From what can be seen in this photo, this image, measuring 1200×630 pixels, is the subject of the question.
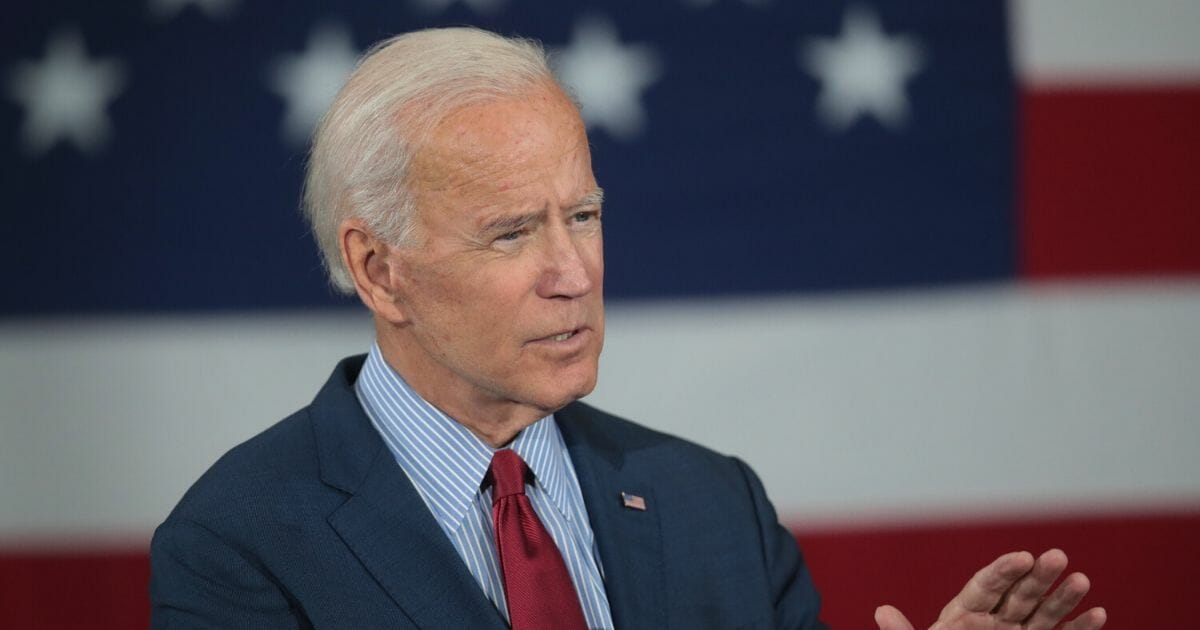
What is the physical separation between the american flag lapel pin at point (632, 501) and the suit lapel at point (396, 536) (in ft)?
0.76

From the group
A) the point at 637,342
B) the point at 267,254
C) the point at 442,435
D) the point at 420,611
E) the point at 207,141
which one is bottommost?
the point at 420,611

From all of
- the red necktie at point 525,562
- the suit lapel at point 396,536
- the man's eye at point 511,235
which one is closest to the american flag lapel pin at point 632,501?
the red necktie at point 525,562

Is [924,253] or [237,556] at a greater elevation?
[924,253]

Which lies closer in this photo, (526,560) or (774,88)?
(526,560)

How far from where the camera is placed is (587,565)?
161 cm

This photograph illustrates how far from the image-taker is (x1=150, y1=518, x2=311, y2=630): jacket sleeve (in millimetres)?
1443

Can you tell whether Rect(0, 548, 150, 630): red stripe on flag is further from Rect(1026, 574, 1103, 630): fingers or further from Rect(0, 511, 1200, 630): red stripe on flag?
Rect(1026, 574, 1103, 630): fingers

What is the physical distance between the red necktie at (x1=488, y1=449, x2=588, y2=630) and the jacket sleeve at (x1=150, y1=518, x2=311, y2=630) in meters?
0.22

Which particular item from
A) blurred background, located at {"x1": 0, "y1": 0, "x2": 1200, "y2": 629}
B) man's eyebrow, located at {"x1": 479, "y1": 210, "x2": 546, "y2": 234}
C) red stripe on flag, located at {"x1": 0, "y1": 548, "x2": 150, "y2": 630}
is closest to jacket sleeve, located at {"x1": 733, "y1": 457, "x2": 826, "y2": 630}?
man's eyebrow, located at {"x1": 479, "y1": 210, "x2": 546, "y2": 234}

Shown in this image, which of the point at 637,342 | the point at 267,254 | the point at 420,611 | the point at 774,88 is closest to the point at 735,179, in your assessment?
the point at 774,88

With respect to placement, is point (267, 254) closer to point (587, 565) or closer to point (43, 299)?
point (43, 299)

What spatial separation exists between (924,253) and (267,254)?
118 cm

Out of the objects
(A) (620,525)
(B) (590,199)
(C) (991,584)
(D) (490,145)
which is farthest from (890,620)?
(D) (490,145)

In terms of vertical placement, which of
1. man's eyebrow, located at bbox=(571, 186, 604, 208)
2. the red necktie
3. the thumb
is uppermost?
man's eyebrow, located at bbox=(571, 186, 604, 208)
